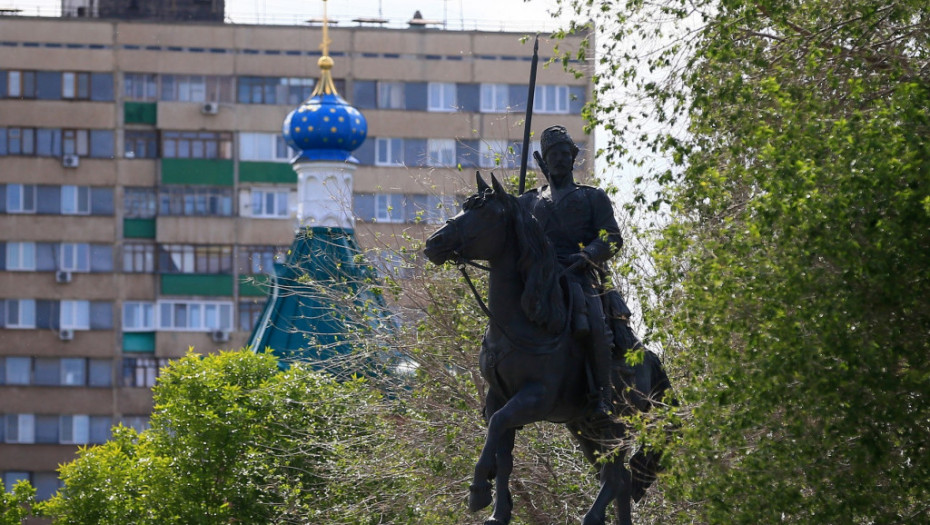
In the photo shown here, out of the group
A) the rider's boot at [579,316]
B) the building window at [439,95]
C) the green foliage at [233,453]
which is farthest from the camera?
the building window at [439,95]

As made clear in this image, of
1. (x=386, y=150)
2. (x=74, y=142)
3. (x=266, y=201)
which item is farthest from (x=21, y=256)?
(x=386, y=150)

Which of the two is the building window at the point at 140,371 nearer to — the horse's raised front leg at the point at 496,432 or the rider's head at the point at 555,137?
the rider's head at the point at 555,137

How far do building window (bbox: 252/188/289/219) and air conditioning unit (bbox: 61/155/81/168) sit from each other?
6.29 metres

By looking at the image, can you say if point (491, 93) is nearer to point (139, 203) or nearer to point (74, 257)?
point (139, 203)

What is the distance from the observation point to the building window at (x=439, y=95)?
7812 cm

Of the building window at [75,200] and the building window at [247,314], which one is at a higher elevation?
the building window at [75,200]

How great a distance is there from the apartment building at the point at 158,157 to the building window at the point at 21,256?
0.07 metres

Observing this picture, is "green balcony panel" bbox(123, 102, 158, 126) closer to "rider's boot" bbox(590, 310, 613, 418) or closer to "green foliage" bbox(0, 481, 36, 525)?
"green foliage" bbox(0, 481, 36, 525)

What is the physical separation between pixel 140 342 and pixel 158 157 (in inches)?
254

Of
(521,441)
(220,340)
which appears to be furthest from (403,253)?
(220,340)

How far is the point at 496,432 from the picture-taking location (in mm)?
18047

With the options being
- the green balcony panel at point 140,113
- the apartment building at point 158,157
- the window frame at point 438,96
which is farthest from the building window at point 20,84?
the window frame at point 438,96

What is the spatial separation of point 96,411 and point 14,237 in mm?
7092

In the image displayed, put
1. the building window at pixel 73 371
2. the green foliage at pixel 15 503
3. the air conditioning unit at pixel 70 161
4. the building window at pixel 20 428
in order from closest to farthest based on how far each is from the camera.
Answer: the green foliage at pixel 15 503
the building window at pixel 20 428
the building window at pixel 73 371
the air conditioning unit at pixel 70 161
